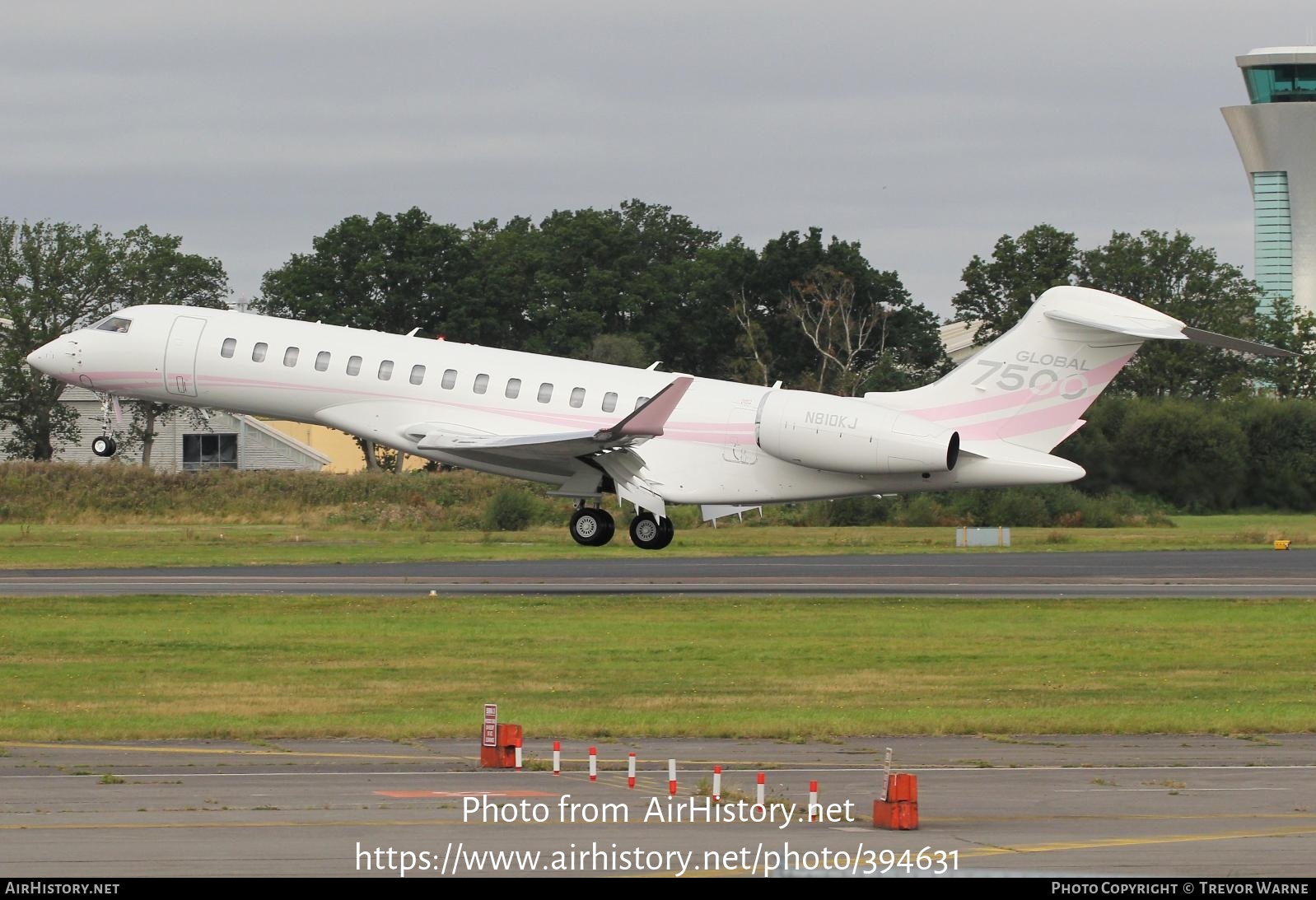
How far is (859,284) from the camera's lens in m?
82.0

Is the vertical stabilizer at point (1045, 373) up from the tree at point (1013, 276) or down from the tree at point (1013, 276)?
down

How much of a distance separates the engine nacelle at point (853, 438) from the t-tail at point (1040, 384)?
2.41 feet

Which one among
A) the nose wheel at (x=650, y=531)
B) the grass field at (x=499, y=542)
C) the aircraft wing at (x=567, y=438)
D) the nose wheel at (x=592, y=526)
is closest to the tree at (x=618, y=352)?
the grass field at (x=499, y=542)

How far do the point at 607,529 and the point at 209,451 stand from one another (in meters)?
48.3

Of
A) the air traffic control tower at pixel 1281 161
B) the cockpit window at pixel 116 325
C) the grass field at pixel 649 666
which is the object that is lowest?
the grass field at pixel 649 666

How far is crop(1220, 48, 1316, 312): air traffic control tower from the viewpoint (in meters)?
100

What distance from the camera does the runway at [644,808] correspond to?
10.3 meters

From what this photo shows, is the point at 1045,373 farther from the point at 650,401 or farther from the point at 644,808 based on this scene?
the point at 644,808

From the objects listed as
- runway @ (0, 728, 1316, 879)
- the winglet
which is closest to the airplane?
the winglet

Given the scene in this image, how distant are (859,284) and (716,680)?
203 ft

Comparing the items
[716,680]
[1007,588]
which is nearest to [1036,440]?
[1007,588]

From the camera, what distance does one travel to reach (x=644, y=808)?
40.7 feet

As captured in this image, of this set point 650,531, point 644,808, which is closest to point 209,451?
→ point 650,531

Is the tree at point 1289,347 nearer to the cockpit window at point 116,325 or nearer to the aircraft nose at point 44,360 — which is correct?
the cockpit window at point 116,325
